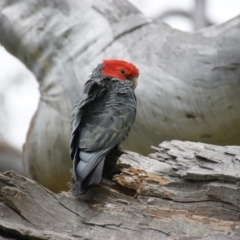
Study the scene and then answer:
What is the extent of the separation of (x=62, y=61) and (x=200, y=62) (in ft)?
4.50

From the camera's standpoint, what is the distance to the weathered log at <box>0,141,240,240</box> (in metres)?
2.60

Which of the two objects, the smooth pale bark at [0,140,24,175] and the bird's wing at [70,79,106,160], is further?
the smooth pale bark at [0,140,24,175]

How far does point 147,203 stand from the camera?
9.05 feet

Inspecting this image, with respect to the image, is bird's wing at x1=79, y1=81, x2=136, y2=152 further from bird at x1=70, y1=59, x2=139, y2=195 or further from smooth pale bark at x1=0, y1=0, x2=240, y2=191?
smooth pale bark at x1=0, y1=0, x2=240, y2=191

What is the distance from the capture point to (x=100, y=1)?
5.09m

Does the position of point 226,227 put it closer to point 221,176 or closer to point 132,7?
point 221,176

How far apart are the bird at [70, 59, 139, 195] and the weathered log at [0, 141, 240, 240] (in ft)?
0.42

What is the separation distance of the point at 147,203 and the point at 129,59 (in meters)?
2.20

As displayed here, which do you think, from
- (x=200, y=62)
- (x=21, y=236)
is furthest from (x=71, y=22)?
(x=21, y=236)

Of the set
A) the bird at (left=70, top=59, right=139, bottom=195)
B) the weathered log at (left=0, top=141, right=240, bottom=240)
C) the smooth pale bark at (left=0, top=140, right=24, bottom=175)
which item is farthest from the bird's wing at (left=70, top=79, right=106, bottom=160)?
the smooth pale bark at (left=0, top=140, right=24, bottom=175)

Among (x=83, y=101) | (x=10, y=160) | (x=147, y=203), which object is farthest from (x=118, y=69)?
(x=10, y=160)

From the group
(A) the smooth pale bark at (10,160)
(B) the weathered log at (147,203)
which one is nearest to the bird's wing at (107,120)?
A: (B) the weathered log at (147,203)

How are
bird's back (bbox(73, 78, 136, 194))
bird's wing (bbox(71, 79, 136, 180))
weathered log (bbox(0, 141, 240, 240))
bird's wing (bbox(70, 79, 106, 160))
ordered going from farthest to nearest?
1. bird's wing (bbox(70, 79, 106, 160))
2. bird's wing (bbox(71, 79, 136, 180))
3. bird's back (bbox(73, 78, 136, 194))
4. weathered log (bbox(0, 141, 240, 240))

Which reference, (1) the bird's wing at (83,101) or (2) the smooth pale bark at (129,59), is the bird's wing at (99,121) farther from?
(2) the smooth pale bark at (129,59)
